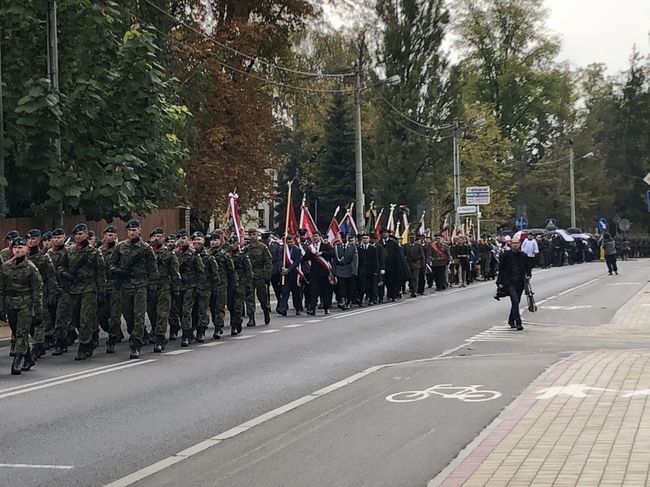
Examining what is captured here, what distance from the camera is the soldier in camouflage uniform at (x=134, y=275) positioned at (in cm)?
1538

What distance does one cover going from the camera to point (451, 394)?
446 inches

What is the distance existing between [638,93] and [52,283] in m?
79.4

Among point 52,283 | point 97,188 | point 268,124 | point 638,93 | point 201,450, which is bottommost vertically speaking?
point 201,450

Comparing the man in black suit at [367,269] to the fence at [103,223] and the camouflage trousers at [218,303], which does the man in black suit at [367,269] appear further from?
→ the camouflage trousers at [218,303]

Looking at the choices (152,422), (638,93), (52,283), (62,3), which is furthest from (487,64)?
(152,422)

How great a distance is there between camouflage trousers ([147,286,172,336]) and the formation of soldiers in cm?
1

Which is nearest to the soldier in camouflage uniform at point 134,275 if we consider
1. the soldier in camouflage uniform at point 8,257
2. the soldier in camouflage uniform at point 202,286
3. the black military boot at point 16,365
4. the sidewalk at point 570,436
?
the soldier in camouflage uniform at point 8,257

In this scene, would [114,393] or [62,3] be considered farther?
[62,3]

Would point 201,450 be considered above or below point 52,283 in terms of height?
below

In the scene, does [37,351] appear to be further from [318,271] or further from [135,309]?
[318,271]

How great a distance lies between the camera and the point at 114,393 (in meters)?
11.8

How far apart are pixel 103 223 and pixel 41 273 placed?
37.1ft

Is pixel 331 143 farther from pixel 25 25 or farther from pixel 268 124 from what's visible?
pixel 25 25

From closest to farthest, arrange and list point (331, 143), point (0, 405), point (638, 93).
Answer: point (0, 405), point (331, 143), point (638, 93)
